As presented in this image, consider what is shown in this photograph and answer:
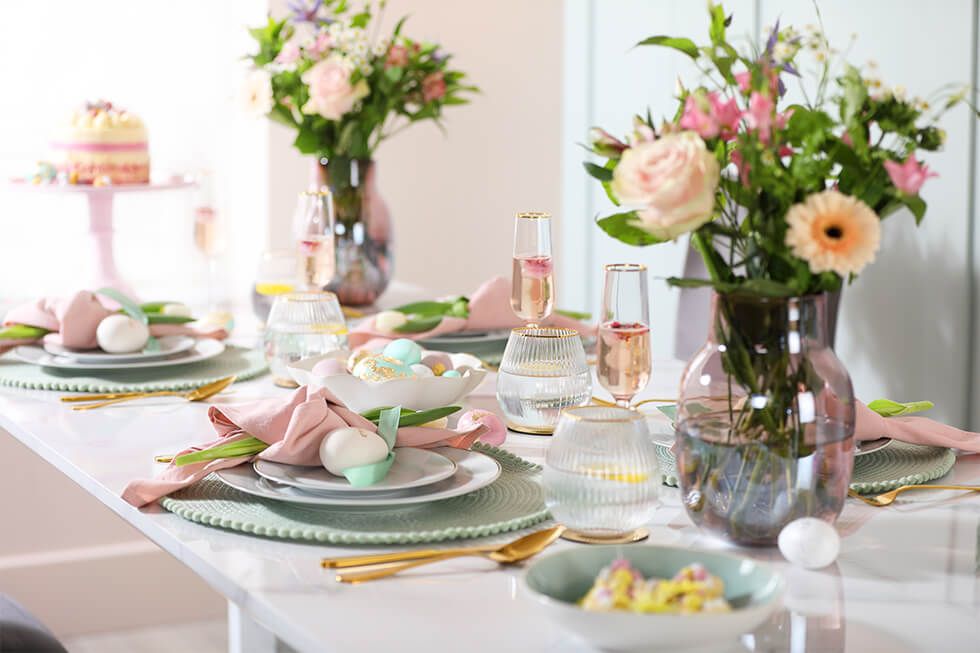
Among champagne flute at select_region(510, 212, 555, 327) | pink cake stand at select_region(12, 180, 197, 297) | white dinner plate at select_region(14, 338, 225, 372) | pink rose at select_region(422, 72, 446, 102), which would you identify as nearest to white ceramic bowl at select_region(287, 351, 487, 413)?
champagne flute at select_region(510, 212, 555, 327)

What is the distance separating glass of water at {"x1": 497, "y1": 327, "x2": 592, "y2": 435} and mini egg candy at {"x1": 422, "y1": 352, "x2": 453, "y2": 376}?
137mm

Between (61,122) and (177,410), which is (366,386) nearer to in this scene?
(177,410)

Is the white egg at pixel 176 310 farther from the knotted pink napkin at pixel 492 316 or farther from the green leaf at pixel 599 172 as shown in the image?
the green leaf at pixel 599 172

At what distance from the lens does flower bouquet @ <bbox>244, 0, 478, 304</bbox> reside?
229cm

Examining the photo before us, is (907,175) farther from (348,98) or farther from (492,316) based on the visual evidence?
(348,98)

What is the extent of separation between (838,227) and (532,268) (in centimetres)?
65

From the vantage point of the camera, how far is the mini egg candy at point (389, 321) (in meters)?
1.95

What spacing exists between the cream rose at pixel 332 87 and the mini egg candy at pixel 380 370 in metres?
0.87

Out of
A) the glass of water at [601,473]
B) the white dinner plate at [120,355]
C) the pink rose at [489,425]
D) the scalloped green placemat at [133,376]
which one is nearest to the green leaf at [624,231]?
the glass of water at [601,473]

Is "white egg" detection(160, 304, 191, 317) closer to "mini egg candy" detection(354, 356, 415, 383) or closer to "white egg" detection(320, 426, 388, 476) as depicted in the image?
"mini egg candy" detection(354, 356, 415, 383)

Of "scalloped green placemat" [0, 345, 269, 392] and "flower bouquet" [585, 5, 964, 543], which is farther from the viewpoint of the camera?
"scalloped green placemat" [0, 345, 269, 392]

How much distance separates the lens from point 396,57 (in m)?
2.33

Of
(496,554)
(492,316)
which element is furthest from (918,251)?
(496,554)

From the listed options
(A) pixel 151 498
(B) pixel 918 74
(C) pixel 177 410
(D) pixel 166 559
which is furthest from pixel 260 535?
(D) pixel 166 559
